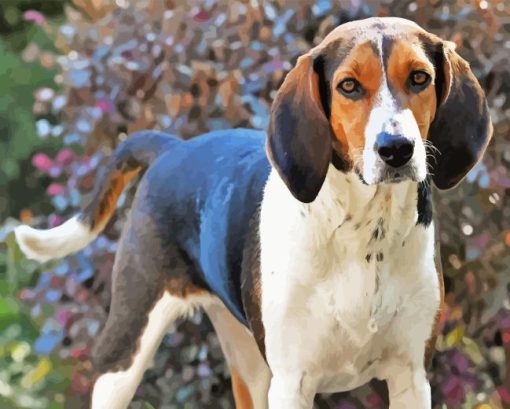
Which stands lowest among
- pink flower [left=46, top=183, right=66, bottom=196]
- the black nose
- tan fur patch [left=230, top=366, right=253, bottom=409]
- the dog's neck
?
tan fur patch [left=230, top=366, right=253, bottom=409]

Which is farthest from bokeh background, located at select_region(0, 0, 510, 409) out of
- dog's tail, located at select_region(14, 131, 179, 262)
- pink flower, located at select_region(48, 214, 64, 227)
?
dog's tail, located at select_region(14, 131, 179, 262)

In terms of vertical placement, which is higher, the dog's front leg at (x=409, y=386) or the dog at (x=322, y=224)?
the dog at (x=322, y=224)

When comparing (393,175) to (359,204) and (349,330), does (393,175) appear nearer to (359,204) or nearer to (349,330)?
(359,204)

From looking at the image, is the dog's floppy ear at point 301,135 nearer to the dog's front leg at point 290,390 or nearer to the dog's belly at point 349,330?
the dog's belly at point 349,330

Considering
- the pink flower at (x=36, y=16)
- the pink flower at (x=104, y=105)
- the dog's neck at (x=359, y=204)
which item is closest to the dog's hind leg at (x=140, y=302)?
the dog's neck at (x=359, y=204)

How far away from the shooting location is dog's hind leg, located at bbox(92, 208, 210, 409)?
6.66 ft

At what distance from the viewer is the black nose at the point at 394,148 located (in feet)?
4.77

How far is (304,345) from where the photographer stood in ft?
5.73

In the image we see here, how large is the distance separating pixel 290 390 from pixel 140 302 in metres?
0.45

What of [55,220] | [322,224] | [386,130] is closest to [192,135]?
[55,220]

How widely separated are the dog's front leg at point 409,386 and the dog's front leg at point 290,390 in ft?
0.61

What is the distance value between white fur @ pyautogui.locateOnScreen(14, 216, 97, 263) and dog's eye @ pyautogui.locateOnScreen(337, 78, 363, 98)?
0.90 metres

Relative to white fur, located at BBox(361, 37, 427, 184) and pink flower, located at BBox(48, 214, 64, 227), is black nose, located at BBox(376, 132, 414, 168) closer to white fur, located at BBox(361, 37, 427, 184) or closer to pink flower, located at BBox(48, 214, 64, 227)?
white fur, located at BBox(361, 37, 427, 184)

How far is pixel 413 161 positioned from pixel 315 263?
12.8 inches
